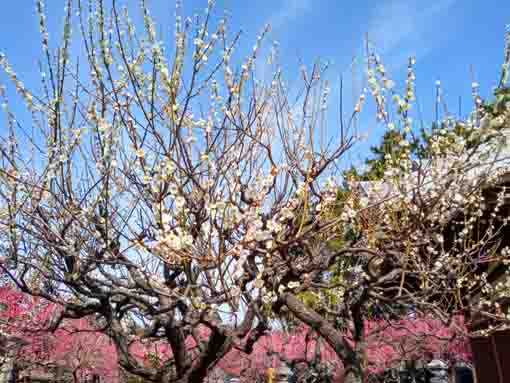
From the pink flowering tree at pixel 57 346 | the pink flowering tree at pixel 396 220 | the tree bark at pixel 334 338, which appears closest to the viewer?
the pink flowering tree at pixel 396 220

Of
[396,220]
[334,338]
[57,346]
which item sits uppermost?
[396,220]

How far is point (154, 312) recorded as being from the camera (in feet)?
12.9

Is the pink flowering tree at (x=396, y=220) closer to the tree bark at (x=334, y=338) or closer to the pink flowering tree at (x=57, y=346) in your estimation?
the tree bark at (x=334, y=338)

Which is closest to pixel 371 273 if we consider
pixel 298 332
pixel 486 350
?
pixel 486 350

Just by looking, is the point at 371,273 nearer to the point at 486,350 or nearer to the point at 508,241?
the point at 508,241

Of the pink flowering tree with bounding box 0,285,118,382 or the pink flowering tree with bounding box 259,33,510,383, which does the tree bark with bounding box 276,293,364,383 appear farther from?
the pink flowering tree with bounding box 0,285,118,382

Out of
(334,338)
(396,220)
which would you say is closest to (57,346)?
(334,338)

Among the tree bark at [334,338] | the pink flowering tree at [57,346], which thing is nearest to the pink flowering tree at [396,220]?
the tree bark at [334,338]

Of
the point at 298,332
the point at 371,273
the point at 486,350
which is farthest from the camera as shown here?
the point at 298,332

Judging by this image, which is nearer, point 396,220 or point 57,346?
point 396,220

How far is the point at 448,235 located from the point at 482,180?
7.99ft

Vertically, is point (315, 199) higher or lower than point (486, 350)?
higher

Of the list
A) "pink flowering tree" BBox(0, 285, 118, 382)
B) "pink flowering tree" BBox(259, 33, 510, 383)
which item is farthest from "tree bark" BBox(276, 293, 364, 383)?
"pink flowering tree" BBox(0, 285, 118, 382)

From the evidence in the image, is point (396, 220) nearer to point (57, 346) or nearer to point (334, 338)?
point (334, 338)
